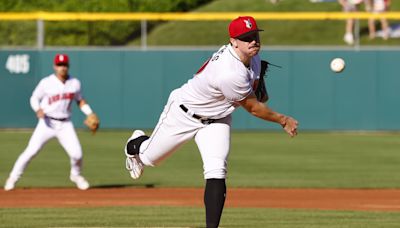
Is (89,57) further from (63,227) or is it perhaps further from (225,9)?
(63,227)

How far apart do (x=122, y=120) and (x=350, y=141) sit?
6.08 m

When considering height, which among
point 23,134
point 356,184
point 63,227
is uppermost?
point 63,227

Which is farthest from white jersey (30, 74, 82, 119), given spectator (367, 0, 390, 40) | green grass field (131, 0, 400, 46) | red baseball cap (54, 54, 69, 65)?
spectator (367, 0, 390, 40)

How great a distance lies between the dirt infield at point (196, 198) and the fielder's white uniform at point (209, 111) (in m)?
3.87

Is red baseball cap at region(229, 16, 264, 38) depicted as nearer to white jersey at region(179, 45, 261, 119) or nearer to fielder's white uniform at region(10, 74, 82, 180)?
white jersey at region(179, 45, 261, 119)

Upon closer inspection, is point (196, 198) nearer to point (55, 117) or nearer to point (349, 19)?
point (55, 117)

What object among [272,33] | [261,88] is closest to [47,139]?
[261,88]

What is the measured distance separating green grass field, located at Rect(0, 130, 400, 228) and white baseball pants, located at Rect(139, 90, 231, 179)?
1491 mm

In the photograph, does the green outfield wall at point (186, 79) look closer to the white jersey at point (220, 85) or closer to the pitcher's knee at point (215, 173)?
the white jersey at point (220, 85)

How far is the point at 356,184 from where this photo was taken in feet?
49.3

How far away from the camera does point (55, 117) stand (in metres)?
13.8

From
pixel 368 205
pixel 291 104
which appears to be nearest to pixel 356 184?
A: pixel 368 205

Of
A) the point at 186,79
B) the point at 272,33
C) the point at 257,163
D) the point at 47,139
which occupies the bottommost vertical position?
the point at 257,163

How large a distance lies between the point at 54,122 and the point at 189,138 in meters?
5.53
